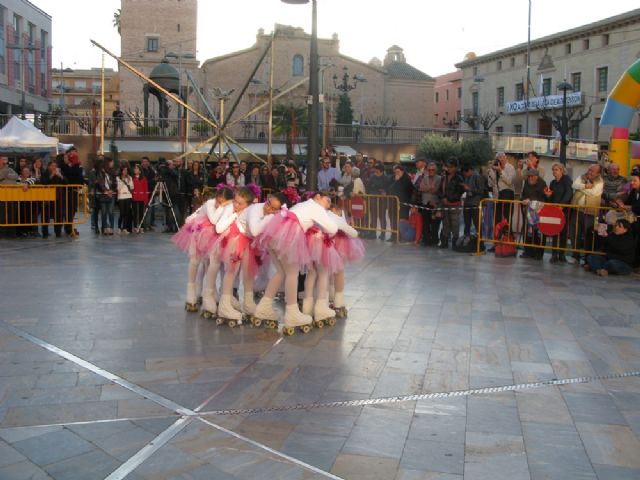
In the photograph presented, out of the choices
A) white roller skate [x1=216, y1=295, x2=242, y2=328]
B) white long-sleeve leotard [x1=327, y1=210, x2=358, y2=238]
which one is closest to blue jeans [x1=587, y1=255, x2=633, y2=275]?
white long-sleeve leotard [x1=327, y1=210, x2=358, y2=238]

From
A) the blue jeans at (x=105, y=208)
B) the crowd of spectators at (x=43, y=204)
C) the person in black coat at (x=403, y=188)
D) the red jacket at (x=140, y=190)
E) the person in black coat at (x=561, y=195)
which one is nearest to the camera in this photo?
the person in black coat at (x=561, y=195)

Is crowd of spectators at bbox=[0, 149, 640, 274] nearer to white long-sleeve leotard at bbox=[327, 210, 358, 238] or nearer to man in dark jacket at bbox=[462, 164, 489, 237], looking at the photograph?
man in dark jacket at bbox=[462, 164, 489, 237]

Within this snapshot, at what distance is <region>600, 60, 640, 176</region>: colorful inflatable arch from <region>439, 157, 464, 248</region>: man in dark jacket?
25.1ft

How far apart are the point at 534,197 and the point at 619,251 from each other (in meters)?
2.18

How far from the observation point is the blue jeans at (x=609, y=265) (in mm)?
12297

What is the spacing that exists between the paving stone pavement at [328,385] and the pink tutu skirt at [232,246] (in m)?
0.77

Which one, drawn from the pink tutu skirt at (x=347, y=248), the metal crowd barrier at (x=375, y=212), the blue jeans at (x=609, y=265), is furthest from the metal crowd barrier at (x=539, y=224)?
the pink tutu skirt at (x=347, y=248)

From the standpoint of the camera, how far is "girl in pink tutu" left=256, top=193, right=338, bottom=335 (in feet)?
25.9

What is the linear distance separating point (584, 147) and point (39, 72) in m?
35.1

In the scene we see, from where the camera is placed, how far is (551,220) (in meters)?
13.7

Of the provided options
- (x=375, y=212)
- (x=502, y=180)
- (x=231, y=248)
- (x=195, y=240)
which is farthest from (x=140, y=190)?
(x=231, y=248)

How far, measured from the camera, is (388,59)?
287 feet

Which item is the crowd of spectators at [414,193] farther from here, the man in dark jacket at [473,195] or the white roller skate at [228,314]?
the white roller skate at [228,314]

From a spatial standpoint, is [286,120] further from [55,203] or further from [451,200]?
[451,200]
